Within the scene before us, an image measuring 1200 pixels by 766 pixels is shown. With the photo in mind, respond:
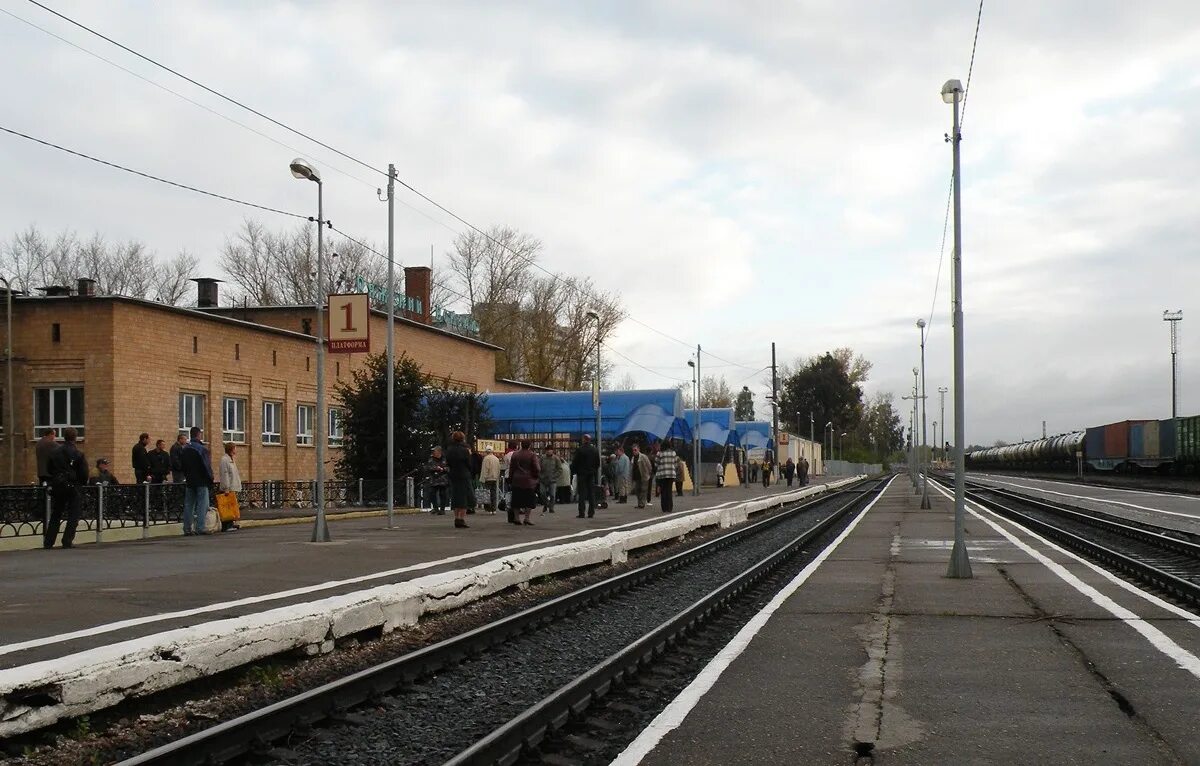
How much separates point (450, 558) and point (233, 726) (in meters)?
9.91

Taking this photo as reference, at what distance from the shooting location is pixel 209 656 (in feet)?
24.8

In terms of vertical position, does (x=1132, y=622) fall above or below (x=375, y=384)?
below

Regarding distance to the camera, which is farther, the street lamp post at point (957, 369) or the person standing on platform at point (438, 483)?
the person standing on platform at point (438, 483)

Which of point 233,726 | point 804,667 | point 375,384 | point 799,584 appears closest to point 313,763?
point 233,726

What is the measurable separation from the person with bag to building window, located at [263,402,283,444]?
1697cm

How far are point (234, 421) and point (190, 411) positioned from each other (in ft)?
7.47

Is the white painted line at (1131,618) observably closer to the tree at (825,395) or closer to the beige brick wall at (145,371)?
the beige brick wall at (145,371)

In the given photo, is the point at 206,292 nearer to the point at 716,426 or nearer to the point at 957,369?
the point at 716,426

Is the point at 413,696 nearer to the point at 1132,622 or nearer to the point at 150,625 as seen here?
the point at 150,625

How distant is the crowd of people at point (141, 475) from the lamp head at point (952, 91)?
40.4ft

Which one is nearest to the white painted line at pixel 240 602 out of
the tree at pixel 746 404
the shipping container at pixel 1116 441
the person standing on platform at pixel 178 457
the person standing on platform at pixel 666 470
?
the person standing on platform at pixel 178 457

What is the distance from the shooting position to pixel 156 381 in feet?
109

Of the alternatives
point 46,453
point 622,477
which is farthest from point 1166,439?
point 46,453

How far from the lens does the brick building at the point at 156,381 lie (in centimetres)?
3172
